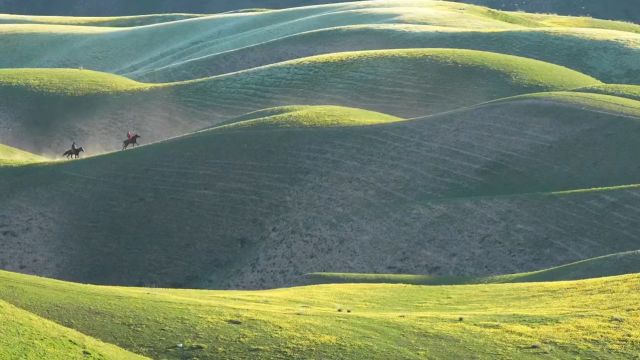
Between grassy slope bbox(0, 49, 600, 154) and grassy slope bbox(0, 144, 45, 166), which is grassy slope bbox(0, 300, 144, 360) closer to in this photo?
grassy slope bbox(0, 144, 45, 166)

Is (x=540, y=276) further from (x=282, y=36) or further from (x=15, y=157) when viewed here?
(x=282, y=36)

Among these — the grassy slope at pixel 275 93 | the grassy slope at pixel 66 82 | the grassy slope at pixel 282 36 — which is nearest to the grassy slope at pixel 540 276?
the grassy slope at pixel 275 93

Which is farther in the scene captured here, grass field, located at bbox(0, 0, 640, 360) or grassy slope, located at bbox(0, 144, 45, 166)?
grassy slope, located at bbox(0, 144, 45, 166)

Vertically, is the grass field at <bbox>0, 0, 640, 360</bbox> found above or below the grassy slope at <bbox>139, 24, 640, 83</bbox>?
below

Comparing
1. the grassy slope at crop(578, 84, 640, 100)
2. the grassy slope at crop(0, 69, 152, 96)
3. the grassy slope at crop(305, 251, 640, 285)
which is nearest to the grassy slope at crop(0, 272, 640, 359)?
the grassy slope at crop(305, 251, 640, 285)

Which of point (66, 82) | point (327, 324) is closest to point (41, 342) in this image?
point (327, 324)

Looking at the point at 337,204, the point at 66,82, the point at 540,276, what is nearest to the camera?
the point at 540,276

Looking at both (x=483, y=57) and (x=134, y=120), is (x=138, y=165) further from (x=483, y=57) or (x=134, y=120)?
(x=483, y=57)
